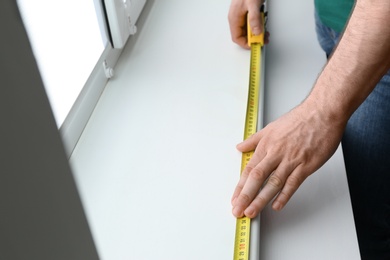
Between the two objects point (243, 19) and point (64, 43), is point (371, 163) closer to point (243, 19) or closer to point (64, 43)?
point (243, 19)

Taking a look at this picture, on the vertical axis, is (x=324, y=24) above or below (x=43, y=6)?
below

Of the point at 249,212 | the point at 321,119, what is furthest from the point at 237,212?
the point at 321,119

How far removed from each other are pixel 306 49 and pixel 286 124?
0.39 metres

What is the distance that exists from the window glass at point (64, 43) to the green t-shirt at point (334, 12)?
53 centimetres

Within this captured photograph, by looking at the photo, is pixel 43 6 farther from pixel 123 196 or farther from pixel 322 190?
pixel 322 190

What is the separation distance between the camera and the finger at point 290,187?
2.83 feet

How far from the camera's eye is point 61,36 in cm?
92

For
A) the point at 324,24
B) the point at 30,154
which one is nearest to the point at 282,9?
the point at 324,24

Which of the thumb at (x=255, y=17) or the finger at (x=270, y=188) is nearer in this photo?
the finger at (x=270, y=188)

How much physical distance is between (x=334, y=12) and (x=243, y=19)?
0.22 m

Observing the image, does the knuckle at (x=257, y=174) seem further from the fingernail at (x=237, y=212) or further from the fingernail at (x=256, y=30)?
the fingernail at (x=256, y=30)

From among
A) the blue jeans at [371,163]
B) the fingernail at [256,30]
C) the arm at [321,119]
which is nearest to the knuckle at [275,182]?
the arm at [321,119]

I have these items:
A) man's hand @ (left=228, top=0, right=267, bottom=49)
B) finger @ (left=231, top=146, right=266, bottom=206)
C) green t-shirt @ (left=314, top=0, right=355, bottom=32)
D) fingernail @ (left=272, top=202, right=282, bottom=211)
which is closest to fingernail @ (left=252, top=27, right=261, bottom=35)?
man's hand @ (left=228, top=0, right=267, bottom=49)

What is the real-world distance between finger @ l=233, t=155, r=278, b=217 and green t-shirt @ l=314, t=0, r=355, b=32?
0.49 meters
